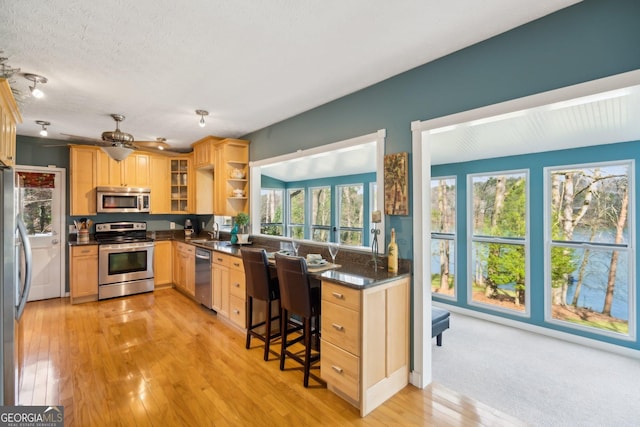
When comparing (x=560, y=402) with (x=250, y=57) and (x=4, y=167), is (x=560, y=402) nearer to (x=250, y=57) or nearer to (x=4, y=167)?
(x=250, y=57)

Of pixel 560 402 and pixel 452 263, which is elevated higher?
pixel 452 263

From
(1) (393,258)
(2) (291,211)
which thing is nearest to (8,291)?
(1) (393,258)

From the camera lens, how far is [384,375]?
7.66 ft

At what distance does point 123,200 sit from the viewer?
5.29 metres

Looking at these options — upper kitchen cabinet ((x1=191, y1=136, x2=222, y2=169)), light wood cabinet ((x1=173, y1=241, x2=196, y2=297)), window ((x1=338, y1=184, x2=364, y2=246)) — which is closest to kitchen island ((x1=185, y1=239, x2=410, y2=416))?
light wood cabinet ((x1=173, y1=241, x2=196, y2=297))

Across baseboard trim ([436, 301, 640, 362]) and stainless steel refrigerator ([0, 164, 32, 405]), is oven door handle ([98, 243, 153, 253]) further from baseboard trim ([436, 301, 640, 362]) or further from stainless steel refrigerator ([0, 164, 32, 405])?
baseboard trim ([436, 301, 640, 362])

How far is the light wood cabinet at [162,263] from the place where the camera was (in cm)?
540

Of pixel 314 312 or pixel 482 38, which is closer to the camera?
pixel 482 38

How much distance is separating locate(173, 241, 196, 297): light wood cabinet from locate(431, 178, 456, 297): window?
13.0ft

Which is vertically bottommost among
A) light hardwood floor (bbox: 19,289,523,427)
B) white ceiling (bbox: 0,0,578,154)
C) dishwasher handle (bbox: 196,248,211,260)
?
light hardwood floor (bbox: 19,289,523,427)

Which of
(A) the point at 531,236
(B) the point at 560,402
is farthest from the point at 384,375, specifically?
(A) the point at 531,236

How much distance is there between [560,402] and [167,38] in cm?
406

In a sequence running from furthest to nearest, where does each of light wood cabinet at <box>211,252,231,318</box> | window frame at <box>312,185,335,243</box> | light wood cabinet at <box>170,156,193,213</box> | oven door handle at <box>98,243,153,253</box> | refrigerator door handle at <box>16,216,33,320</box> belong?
window frame at <box>312,185,335,243</box>, light wood cabinet at <box>170,156,193,213</box>, oven door handle at <box>98,243,153,253</box>, light wood cabinet at <box>211,252,231,318</box>, refrigerator door handle at <box>16,216,33,320</box>

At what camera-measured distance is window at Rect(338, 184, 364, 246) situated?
619cm
